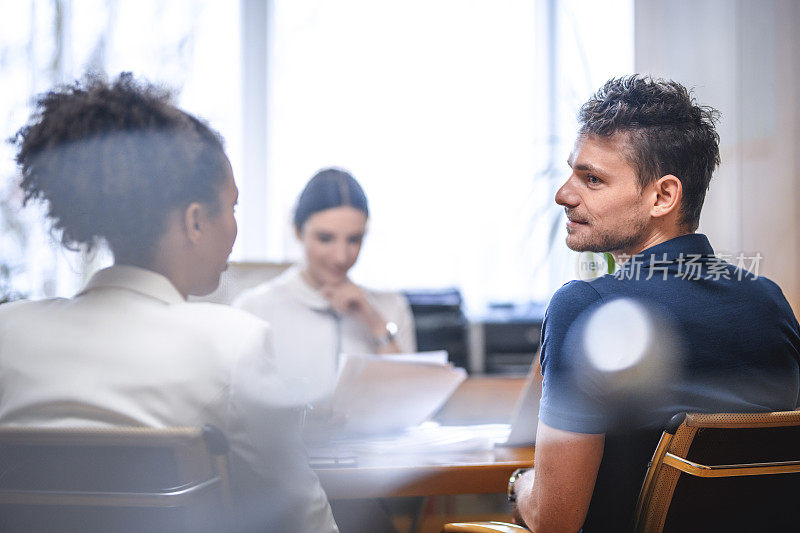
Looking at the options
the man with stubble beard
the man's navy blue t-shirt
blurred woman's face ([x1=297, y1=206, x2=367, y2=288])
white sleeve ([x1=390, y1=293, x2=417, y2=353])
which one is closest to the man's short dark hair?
the man with stubble beard

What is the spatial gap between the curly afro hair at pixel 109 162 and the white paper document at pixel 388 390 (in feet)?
1.48

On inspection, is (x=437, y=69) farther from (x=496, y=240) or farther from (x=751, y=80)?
(x=751, y=80)

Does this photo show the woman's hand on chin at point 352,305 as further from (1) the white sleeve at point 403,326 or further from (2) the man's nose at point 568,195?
(2) the man's nose at point 568,195

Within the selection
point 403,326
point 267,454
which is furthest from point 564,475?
point 403,326

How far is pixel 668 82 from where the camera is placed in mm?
1062

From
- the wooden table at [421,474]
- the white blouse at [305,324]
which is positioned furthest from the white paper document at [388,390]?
the white blouse at [305,324]

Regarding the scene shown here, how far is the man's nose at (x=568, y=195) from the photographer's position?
108 centimetres

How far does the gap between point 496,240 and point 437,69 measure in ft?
3.41

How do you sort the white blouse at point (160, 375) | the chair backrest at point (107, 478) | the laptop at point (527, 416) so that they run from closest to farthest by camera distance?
the chair backrest at point (107, 478) → the white blouse at point (160, 375) → the laptop at point (527, 416)

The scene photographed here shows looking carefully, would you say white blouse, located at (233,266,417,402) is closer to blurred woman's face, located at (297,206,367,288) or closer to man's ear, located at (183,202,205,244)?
blurred woman's face, located at (297,206,367,288)

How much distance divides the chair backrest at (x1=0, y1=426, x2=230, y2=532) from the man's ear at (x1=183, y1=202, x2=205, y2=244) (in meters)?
0.34

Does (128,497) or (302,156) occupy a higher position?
(302,156)

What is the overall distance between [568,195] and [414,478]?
51 centimetres

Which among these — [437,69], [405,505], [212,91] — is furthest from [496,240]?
[405,505]
